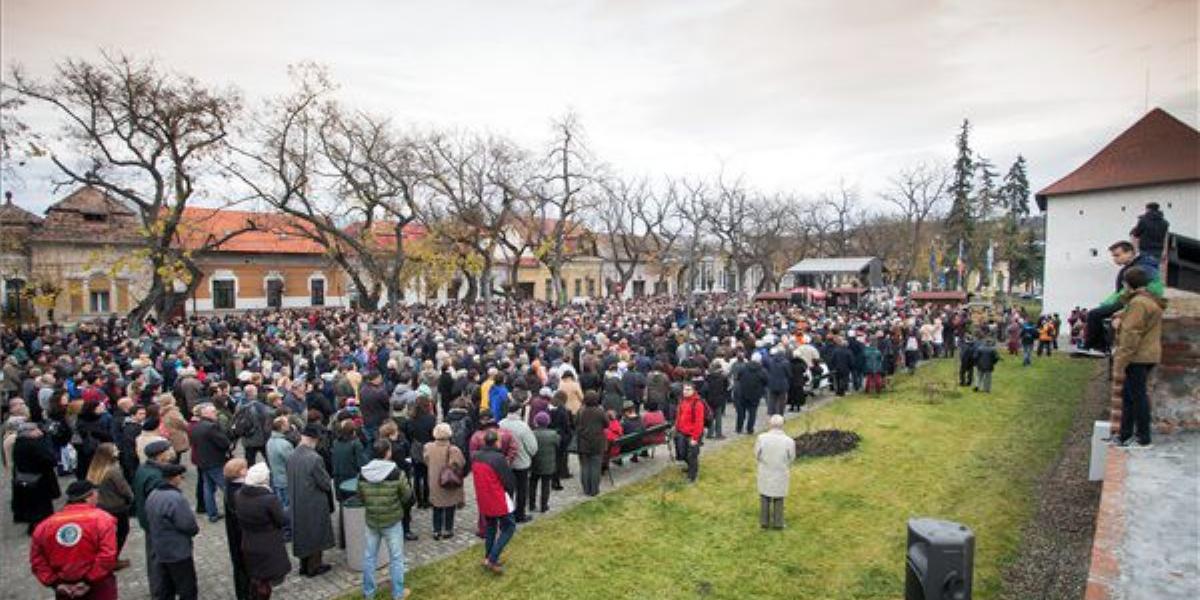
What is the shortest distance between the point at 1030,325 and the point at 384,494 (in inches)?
847

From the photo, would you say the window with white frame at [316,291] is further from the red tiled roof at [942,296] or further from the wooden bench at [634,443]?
the wooden bench at [634,443]

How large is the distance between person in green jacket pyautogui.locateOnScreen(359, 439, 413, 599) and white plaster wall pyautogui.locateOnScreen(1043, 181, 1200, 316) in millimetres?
34614

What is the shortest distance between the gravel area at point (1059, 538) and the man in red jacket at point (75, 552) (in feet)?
25.9

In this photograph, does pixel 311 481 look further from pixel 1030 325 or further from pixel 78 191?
pixel 78 191

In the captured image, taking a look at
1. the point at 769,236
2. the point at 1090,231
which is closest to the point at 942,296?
the point at 1090,231

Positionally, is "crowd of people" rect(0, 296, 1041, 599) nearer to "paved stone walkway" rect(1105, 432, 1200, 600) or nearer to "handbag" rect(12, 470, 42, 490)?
"handbag" rect(12, 470, 42, 490)

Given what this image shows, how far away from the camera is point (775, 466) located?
7891 mm

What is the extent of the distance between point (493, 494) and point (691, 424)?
401 centimetres

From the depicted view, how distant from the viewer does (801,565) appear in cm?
714

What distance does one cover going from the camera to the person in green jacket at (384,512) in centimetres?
615

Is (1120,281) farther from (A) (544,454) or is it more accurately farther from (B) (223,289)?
(B) (223,289)

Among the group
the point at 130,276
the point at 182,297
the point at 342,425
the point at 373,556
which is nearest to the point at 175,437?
the point at 342,425

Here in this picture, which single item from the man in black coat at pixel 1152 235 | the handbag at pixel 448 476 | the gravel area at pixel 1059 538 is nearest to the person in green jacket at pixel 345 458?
the handbag at pixel 448 476

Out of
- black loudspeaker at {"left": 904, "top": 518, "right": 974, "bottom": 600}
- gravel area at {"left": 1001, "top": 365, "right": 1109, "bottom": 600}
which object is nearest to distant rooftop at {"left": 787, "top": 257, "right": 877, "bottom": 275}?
gravel area at {"left": 1001, "top": 365, "right": 1109, "bottom": 600}
